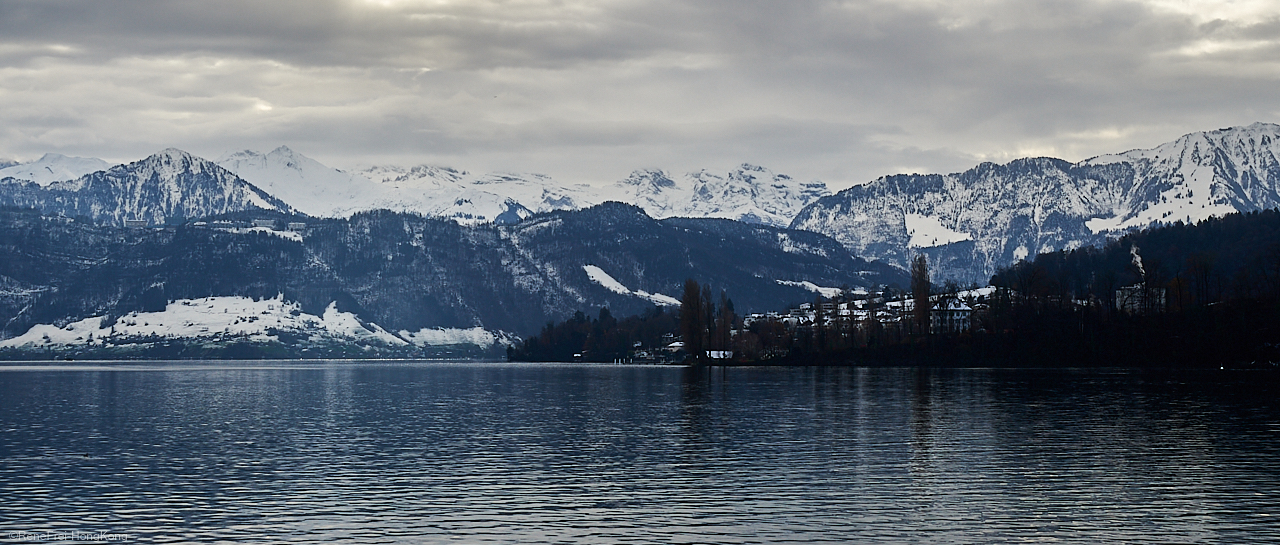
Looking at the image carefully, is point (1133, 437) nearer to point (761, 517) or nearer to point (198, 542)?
point (761, 517)

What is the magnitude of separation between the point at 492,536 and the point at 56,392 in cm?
16157

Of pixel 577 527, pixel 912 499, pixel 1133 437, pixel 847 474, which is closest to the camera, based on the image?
pixel 577 527

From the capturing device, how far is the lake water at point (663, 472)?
58.4 metres

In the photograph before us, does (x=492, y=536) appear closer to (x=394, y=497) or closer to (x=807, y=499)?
→ (x=394, y=497)

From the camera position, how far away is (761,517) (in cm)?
6078

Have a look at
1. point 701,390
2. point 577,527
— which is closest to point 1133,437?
point 577,527

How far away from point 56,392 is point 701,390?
98.6 metres

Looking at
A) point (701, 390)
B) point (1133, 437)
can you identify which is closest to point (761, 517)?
point (1133, 437)

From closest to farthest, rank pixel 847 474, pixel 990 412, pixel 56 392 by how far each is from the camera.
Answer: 1. pixel 847 474
2. pixel 990 412
3. pixel 56 392

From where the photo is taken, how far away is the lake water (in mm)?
58406

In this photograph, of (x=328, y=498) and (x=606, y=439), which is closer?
(x=328, y=498)

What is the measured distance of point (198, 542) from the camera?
54.9 metres

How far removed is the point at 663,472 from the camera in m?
78.3

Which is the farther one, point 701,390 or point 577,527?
point 701,390
